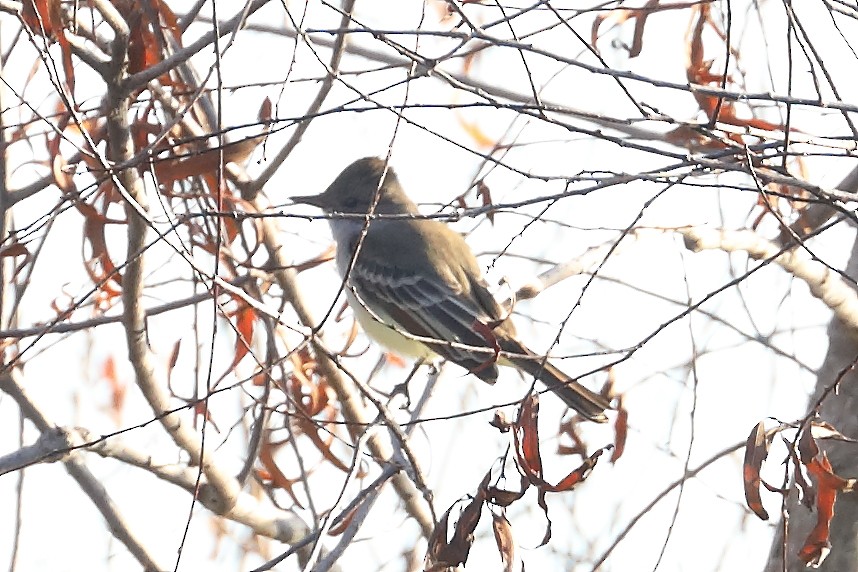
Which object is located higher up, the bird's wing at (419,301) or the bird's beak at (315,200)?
the bird's beak at (315,200)

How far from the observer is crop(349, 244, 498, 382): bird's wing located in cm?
669

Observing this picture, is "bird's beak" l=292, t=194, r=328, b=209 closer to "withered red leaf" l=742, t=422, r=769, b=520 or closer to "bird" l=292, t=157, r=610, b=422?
"bird" l=292, t=157, r=610, b=422

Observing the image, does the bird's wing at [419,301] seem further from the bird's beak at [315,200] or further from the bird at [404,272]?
the bird's beak at [315,200]

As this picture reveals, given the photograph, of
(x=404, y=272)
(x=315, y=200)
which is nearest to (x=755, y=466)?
(x=404, y=272)

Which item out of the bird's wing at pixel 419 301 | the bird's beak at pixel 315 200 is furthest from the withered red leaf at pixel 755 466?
the bird's beak at pixel 315 200

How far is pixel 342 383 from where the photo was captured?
19.1 ft

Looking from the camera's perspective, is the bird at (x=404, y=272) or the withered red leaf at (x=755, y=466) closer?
the withered red leaf at (x=755, y=466)

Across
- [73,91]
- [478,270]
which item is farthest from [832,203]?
[478,270]

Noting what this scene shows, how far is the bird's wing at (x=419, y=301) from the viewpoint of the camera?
6.69 m

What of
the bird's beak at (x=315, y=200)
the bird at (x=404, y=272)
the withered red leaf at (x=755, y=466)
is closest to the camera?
the withered red leaf at (x=755, y=466)

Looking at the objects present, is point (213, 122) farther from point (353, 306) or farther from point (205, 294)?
point (353, 306)

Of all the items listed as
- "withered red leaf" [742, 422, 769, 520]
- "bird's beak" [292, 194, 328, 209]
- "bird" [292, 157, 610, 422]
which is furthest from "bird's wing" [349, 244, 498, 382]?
"withered red leaf" [742, 422, 769, 520]

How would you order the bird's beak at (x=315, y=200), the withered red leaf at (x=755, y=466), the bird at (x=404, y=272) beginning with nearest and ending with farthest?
the withered red leaf at (x=755, y=466)
the bird at (x=404, y=272)
the bird's beak at (x=315, y=200)

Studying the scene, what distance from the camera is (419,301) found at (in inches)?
278
